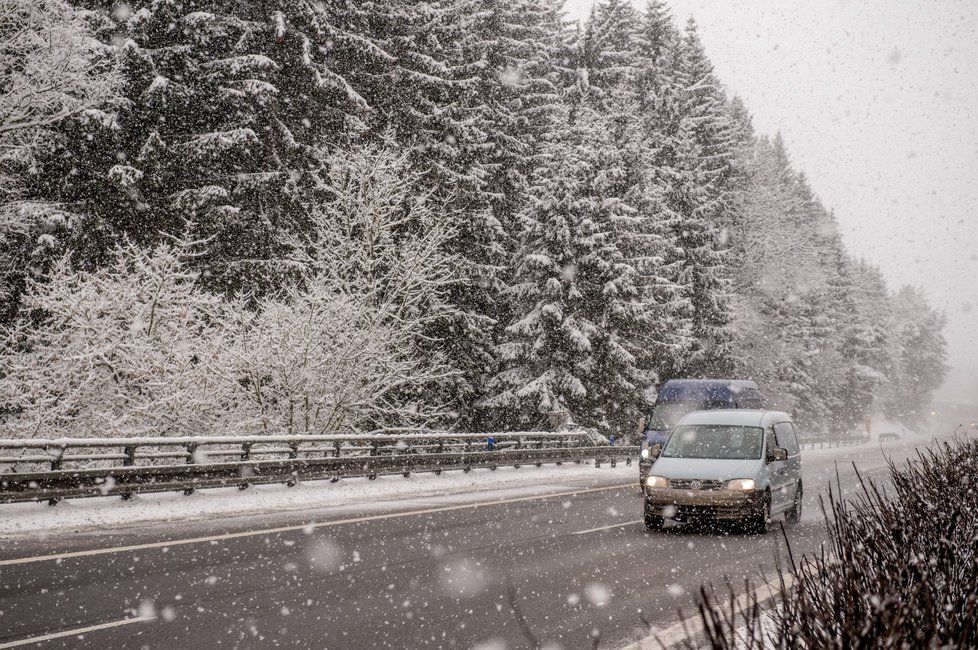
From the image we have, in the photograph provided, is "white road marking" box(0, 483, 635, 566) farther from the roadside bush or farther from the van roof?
the roadside bush

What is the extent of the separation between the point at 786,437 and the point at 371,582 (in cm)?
1022

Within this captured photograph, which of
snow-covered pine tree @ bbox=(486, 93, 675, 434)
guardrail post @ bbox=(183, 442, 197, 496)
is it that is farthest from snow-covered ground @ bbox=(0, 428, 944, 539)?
snow-covered pine tree @ bbox=(486, 93, 675, 434)

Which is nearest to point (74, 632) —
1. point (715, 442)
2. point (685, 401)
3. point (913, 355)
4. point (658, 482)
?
point (658, 482)

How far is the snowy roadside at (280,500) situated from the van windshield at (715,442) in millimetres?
5590

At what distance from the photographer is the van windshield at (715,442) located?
1476 cm

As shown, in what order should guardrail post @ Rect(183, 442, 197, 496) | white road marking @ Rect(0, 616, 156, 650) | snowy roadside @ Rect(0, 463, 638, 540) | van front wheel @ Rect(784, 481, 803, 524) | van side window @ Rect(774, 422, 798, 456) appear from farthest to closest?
1. guardrail post @ Rect(183, 442, 197, 496)
2. van front wheel @ Rect(784, 481, 803, 524)
3. van side window @ Rect(774, 422, 798, 456)
4. snowy roadside @ Rect(0, 463, 638, 540)
5. white road marking @ Rect(0, 616, 156, 650)

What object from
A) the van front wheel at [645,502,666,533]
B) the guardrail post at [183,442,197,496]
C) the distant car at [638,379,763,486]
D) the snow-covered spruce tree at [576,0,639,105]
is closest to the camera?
the van front wheel at [645,502,666,533]

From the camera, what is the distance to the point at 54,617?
7477mm

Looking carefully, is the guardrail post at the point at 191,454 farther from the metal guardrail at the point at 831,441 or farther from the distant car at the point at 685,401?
the metal guardrail at the point at 831,441

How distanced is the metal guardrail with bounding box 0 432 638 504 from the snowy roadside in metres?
0.26

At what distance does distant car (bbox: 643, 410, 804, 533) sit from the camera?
527 inches

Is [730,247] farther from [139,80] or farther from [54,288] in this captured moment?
[54,288]

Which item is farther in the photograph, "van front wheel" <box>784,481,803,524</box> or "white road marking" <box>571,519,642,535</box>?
"van front wheel" <box>784,481,803,524</box>

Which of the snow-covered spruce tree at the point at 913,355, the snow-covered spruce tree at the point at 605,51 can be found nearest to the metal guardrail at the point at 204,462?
the snow-covered spruce tree at the point at 605,51
